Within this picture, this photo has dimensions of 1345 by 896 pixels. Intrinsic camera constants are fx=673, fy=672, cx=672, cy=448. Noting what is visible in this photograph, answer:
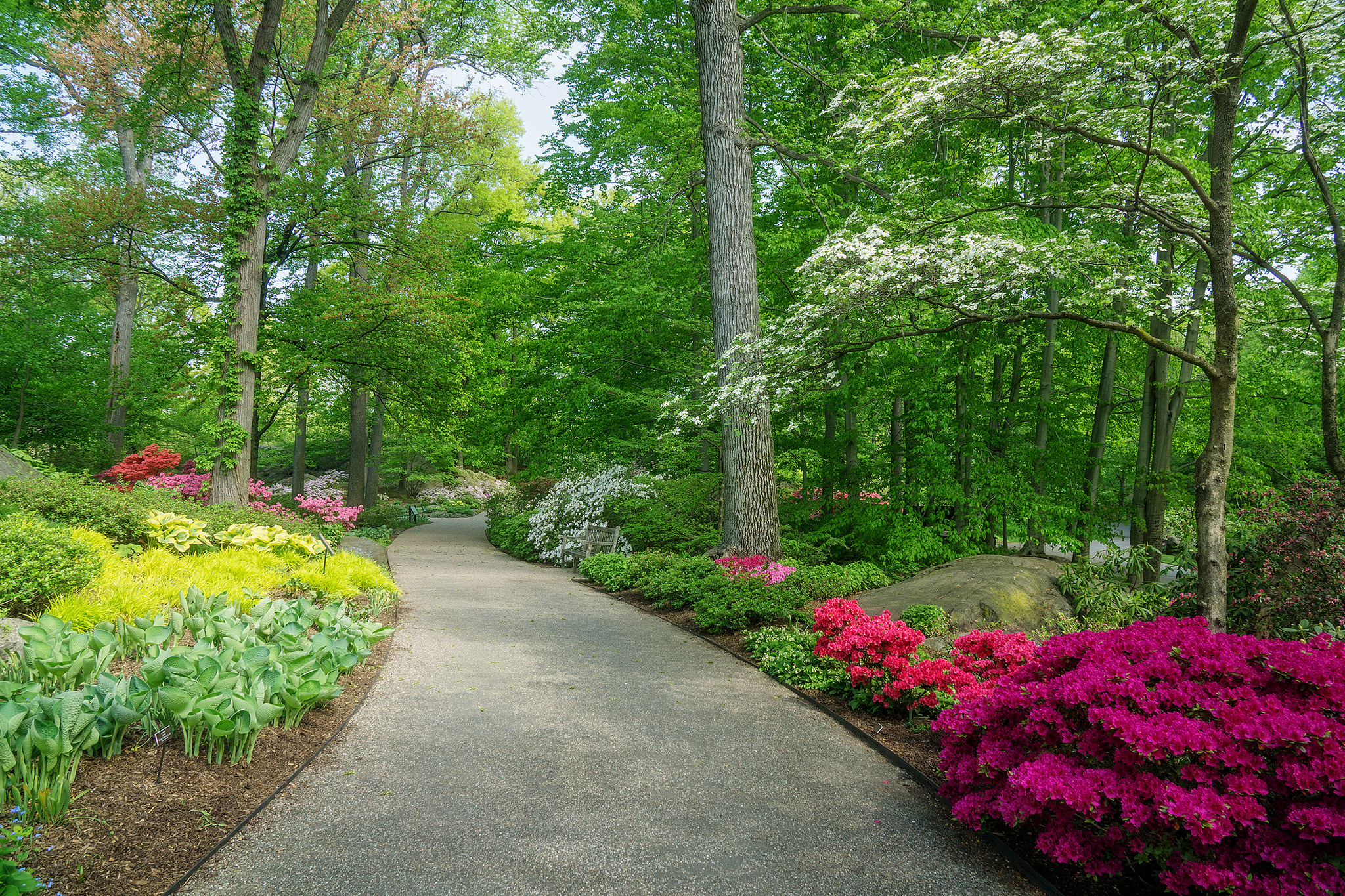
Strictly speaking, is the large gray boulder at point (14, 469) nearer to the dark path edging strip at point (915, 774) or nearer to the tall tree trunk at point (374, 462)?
the dark path edging strip at point (915, 774)

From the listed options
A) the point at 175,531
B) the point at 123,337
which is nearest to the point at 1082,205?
the point at 175,531

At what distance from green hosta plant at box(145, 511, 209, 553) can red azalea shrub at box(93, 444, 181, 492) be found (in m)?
5.55

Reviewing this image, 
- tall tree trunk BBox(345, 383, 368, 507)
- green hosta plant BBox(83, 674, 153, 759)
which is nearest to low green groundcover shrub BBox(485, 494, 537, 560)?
tall tree trunk BBox(345, 383, 368, 507)

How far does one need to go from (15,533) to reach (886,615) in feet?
20.0

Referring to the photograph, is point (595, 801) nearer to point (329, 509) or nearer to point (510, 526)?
point (329, 509)

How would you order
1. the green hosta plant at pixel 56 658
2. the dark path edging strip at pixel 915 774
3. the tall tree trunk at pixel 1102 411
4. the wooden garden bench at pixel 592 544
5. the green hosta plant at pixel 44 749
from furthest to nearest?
the wooden garden bench at pixel 592 544 < the tall tree trunk at pixel 1102 411 < the green hosta plant at pixel 56 658 < the dark path edging strip at pixel 915 774 < the green hosta plant at pixel 44 749

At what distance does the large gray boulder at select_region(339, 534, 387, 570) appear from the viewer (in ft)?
35.3

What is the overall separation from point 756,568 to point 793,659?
6.43 feet

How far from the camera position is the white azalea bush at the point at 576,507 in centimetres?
1212

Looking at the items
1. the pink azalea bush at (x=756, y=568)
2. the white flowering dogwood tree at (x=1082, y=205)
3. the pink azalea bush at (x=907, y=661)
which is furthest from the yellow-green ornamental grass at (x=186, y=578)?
the pink azalea bush at (x=907, y=661)

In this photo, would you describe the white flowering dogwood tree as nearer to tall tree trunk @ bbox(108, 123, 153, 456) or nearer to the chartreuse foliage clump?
the chartreuse foliage clump

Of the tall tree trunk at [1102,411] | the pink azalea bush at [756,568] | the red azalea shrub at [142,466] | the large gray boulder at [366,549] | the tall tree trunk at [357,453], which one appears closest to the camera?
the pink azalea bush at [756,568]

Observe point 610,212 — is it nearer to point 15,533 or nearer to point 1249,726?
point 15,533

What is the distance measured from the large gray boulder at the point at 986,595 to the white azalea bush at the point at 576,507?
5.43 metres
